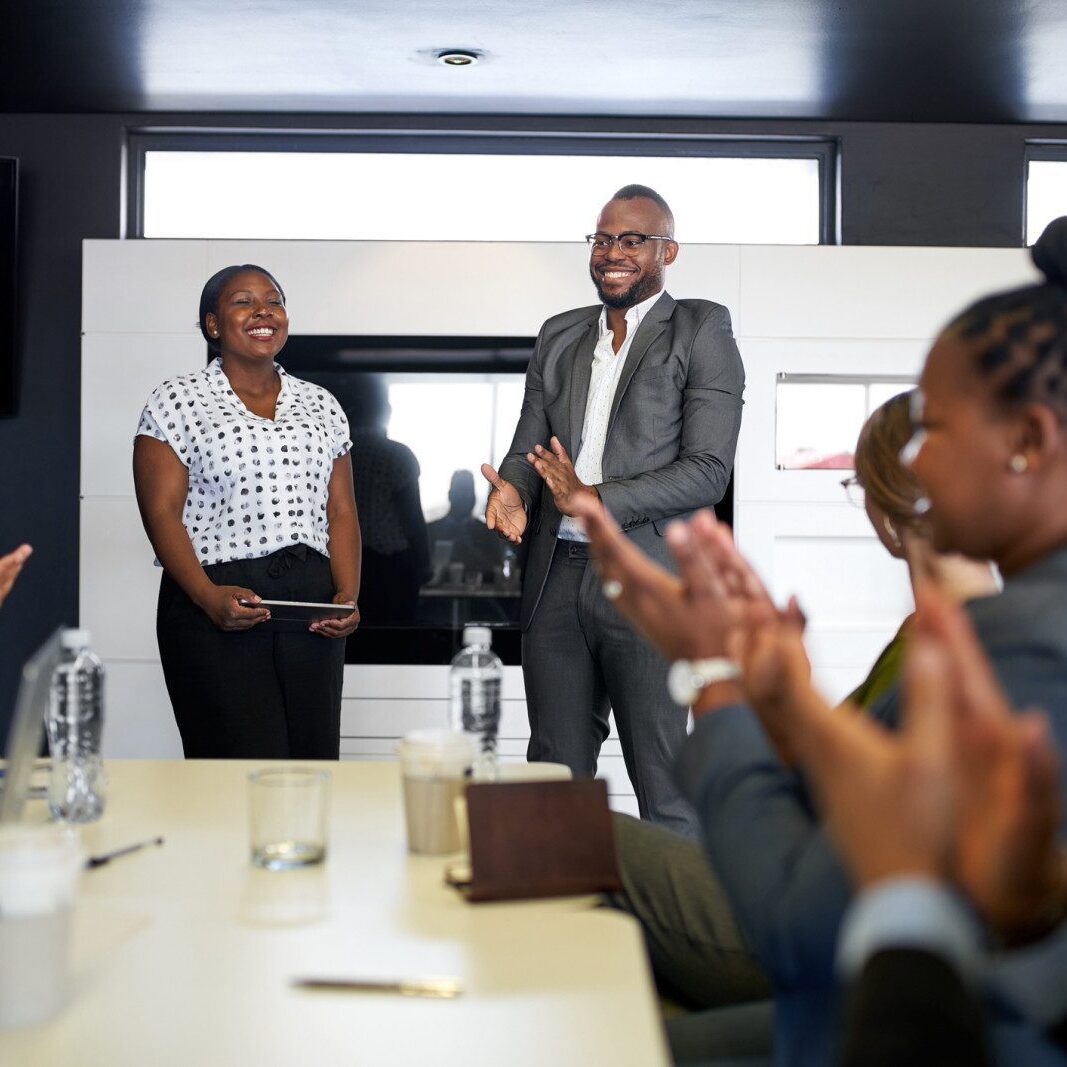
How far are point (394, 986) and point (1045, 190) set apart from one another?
16.0ft

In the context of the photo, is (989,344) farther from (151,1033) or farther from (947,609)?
(151,1033)

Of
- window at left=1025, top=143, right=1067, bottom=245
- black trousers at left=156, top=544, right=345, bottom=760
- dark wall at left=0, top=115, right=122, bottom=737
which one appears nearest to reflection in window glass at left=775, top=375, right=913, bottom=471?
window at left=1025, top=143, right=1067, bottom=245

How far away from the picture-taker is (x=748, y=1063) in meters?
1.29

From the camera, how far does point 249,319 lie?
309 centimetres

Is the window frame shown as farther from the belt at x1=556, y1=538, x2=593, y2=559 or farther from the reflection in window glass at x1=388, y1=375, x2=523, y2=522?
the belt at x1=556, y1=538, x2=593, y2=559

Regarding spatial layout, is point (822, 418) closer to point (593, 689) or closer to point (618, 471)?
point (618, 471)

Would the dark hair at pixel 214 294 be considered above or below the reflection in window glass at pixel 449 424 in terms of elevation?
above

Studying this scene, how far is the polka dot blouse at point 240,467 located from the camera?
291 cm

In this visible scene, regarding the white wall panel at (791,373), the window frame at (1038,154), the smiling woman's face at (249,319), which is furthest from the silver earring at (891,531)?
the window frame at (1038,154)

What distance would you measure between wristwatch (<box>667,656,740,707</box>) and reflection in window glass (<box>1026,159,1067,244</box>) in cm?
453

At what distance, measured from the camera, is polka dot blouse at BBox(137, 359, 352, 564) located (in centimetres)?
291

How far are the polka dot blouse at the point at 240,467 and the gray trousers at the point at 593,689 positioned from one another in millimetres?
541

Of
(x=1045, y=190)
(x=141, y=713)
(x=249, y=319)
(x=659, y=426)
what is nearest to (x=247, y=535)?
(x=249, y=319)

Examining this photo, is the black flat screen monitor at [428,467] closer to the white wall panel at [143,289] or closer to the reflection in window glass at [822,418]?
the white wall panel at [143,289]
